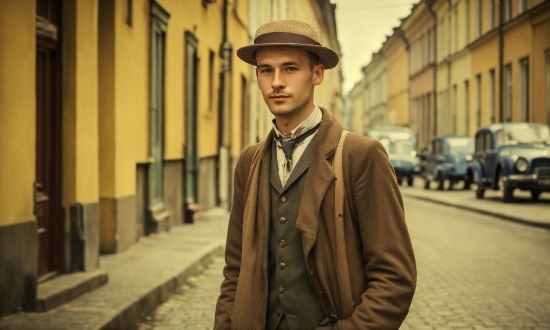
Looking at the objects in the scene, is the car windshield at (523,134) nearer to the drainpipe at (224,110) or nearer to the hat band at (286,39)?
the drainpipe at (224,110)

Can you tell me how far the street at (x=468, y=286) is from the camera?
7465mm

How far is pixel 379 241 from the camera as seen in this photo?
2.73 meters

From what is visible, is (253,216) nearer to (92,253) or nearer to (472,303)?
(472,303)

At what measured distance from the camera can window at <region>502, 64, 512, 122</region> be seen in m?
30.3

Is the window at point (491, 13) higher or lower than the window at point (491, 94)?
higher

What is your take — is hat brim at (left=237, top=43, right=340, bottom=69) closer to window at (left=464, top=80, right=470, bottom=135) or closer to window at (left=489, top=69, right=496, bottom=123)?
window at (left=489, top=69, right=496, bottom=123)

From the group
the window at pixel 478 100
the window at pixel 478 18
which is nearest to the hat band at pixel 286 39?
the window at pixel 478 18

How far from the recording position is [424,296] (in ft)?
28.5

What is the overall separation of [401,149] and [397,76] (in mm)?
27200

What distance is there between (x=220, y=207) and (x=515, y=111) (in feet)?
42.8

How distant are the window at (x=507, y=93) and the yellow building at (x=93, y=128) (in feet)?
48.1

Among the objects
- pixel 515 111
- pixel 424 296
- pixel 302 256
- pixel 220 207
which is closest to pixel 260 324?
pixel 302 256

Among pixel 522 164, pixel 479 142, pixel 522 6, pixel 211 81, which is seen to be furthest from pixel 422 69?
pixel 211 81

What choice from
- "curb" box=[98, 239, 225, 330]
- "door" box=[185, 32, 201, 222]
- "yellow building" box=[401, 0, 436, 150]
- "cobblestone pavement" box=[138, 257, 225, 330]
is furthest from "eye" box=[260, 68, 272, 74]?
"yellow building" box=[401, 0, 436, 150]
